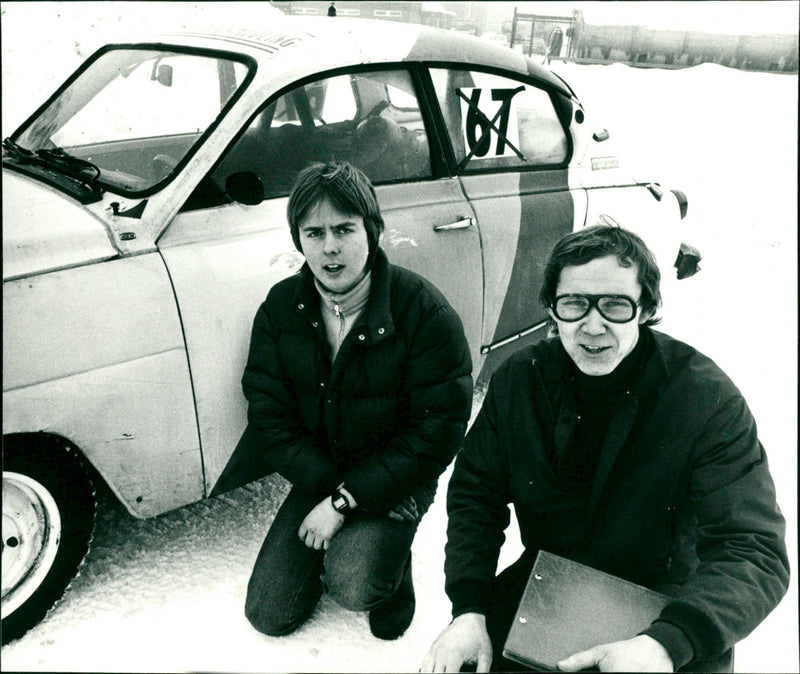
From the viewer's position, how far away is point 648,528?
5.79 feet

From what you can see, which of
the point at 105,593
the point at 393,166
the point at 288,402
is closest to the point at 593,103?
the point at 393,166

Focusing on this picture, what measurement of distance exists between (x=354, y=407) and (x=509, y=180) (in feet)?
4.55

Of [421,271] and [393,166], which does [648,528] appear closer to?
[421,271]

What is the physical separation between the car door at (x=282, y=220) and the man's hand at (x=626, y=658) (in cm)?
130

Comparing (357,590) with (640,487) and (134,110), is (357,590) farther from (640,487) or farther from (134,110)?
(134,110)

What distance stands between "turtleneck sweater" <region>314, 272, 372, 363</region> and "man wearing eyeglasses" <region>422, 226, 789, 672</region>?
21.6 inches

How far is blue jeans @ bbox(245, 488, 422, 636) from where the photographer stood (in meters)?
2.16

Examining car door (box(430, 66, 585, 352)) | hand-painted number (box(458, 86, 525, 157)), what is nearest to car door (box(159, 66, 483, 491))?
car door (box(430, 66, 585, 352))

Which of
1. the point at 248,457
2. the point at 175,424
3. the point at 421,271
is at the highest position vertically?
the point at 421,271

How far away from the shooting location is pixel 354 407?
7.37 feet

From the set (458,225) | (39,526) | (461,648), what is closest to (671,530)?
(461,648)

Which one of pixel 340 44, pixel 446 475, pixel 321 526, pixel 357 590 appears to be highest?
pixel 340 44

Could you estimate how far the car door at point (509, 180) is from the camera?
2.97 m

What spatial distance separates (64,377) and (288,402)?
65 cm
